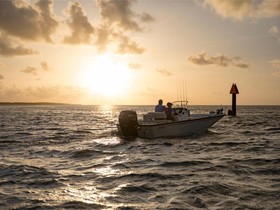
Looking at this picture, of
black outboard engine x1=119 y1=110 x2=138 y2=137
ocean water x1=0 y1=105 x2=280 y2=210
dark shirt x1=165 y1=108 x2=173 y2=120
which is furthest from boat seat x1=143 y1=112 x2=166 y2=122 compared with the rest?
ocean water x1=0 y1=105 x2=280 y2=210

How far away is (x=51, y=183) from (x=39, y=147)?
9322 mm

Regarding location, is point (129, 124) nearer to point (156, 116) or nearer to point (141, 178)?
point (156, 116)

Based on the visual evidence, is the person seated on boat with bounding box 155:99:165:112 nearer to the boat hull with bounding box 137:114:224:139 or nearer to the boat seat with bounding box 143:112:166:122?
the boat seat with bounding box 143:112:166:122

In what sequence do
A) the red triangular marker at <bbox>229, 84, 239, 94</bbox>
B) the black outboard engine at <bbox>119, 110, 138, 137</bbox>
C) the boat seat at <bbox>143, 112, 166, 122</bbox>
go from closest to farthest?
the black outboard engine at <bbox>119, 110, 138, 137</bbox>
the boat seat at <bbox>143, 112, 166, 122</bbox>
the red triangular marker at <bbox>229, 84, 239, 94</bbox>

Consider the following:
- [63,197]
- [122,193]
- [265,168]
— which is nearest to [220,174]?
[265,168]

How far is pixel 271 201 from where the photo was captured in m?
8.14

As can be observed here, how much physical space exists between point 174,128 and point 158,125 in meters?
1.51

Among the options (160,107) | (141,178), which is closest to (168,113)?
(160,107)

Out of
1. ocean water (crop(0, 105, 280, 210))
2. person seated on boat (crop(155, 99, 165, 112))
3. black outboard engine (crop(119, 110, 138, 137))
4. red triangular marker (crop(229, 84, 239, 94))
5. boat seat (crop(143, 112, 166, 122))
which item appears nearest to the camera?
ocean water (crop(0, 105, 280, 210))

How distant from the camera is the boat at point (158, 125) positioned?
2108 cm

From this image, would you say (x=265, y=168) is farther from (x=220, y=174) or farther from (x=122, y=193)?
(x=122, y=193)

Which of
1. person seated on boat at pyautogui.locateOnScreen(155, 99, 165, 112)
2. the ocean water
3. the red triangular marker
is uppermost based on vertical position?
the red triangular marker

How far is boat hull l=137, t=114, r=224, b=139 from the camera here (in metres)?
21.0

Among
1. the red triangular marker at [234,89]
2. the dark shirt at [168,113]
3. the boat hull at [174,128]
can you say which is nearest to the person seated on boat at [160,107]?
the dark shirt at [168,113]
